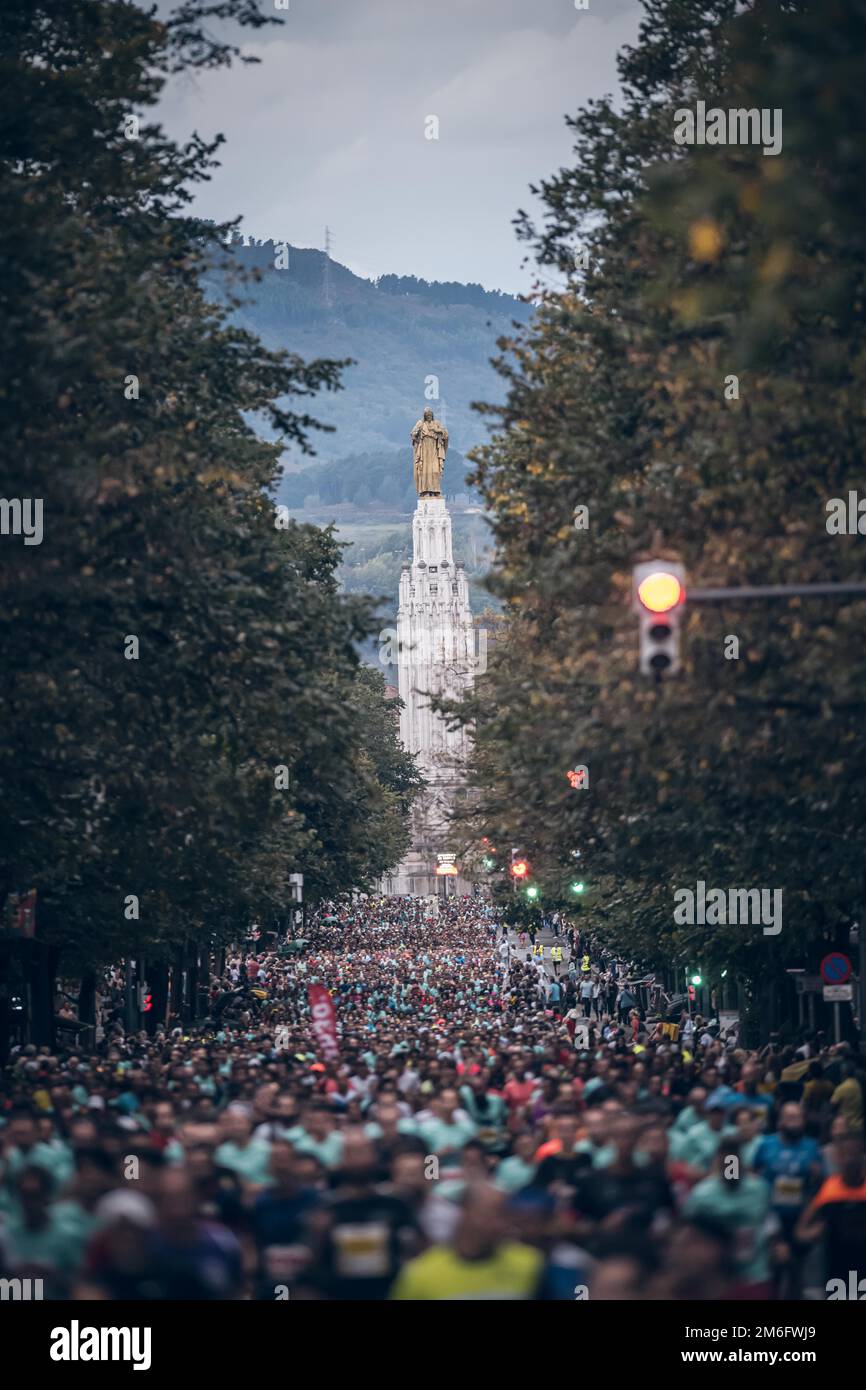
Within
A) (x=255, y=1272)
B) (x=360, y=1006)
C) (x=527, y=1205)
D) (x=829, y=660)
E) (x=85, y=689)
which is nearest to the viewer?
(x=527, y=1205)

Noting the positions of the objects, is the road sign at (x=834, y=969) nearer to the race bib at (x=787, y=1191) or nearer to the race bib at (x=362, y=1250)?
the race bib at (x=787, y=1191)

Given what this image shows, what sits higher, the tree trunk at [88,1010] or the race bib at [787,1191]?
the tree trunk at [88,1010]

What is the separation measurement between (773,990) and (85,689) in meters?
22.0

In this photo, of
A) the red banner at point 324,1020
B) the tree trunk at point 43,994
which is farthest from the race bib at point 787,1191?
the tree trunk at point 43,994

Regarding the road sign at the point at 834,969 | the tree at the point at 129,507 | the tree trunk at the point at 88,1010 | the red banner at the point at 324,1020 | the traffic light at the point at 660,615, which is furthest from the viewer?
the tree trunk at the point at 88,1010

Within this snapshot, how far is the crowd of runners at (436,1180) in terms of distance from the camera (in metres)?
11.0

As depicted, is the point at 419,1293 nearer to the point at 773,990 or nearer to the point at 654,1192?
the point at 654,1192

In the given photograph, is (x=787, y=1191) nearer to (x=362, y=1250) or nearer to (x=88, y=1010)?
(x=362, y=1250)

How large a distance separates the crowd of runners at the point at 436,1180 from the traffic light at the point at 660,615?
10.3ft

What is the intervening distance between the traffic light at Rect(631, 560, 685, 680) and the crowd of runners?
3147mm

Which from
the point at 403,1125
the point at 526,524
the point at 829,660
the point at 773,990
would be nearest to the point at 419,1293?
the point at 403,1125

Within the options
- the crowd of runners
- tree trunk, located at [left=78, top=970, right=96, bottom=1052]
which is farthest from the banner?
tree trunk, located at [left=78, top=970, right=96, bottom=1052]

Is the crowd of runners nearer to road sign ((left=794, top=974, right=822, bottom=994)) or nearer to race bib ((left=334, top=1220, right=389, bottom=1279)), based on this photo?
race bib ((left=334, top=1220, right=389, bottom=1279))

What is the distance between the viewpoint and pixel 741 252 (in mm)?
20906
